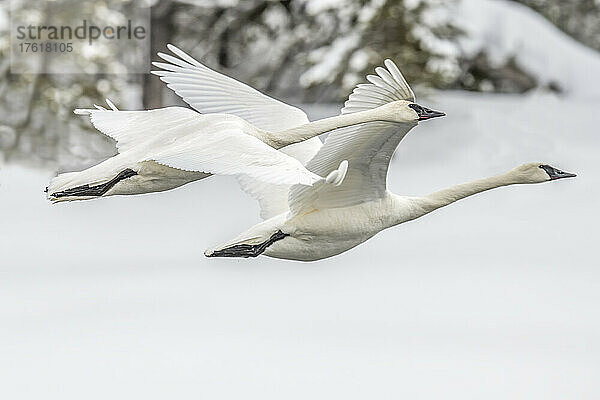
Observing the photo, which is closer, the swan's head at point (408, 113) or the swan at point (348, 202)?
the swan's head at point (408, 113)

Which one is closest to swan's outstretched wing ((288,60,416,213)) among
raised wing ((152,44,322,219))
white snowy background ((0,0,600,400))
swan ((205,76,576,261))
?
swan ((205,76,576,261))

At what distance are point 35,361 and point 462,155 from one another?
2.39m

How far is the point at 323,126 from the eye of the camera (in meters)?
1.55

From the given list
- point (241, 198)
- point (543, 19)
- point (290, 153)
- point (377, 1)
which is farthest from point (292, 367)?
point (290, 153)

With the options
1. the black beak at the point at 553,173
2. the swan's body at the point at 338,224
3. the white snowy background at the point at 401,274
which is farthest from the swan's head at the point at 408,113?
the white snowy background at the point at 401,274

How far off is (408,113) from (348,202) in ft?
0.70

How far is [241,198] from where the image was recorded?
644 centimetres

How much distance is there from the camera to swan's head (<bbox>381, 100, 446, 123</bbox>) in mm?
1568

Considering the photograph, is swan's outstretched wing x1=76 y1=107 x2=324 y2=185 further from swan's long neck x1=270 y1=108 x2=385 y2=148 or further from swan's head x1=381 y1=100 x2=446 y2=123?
swan's head x1=381 y1=100 x2=446 y2=123

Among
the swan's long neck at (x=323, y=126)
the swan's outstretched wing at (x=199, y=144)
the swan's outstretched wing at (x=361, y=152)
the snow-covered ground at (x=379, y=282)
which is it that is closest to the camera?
the swan's outstretched wing at (x=199, y=144)

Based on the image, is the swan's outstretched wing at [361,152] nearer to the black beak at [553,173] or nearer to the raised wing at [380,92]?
the raised wing at [380,92]

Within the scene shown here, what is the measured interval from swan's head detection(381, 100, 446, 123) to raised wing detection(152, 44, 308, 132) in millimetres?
372

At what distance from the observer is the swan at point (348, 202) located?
5.50ft

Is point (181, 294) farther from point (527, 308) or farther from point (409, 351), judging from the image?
point (527, 308)
